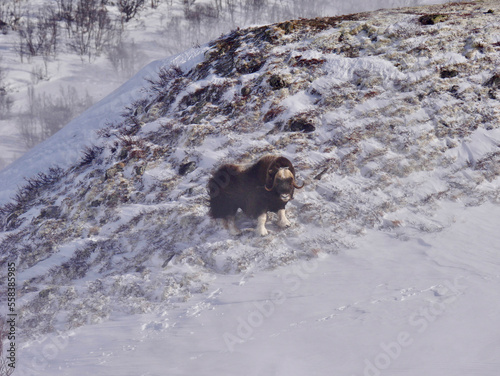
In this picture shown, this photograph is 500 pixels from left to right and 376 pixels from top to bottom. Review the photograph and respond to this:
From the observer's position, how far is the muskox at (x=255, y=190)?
6707 mm

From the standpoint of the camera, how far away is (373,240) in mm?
6871

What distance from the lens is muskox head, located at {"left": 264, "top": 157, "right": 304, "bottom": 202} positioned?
666cm

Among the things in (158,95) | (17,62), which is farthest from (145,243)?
(17,62)

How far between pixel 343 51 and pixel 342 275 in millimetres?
6753

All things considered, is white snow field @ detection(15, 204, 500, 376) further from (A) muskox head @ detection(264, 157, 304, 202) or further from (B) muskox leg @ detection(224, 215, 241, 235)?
(A) muskox head @ detection(264, 157, 304, 202)

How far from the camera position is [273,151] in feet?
28.8

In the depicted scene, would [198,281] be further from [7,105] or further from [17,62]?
[17,62]

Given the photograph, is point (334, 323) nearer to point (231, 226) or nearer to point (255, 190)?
point (255, 190)

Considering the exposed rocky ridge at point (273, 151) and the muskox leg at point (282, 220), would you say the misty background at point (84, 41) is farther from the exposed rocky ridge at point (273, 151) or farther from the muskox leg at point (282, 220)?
the muskox leg at point (282, 220)

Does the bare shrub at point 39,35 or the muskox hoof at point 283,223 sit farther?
the bare shrub at point 39,35

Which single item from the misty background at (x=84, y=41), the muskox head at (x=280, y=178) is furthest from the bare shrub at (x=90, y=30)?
the muskox head at (x=280, y=178)

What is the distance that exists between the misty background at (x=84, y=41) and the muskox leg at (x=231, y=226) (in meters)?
33.1

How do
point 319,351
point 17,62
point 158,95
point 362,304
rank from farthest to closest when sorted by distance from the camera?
point 17,62, point 158,95, point 362,304, point 319,351

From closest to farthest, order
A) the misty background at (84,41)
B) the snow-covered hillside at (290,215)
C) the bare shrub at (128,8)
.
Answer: the snow-covered hillside at (290,215) < the misty background at (84,41) < the bare shrub at (128,8)
